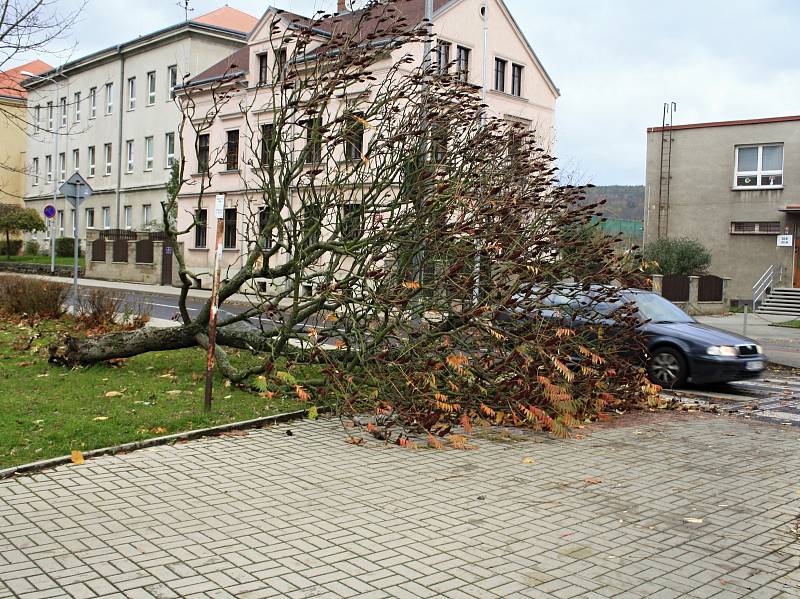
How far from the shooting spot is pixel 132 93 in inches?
2055

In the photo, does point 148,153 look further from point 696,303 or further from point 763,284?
point 763,284

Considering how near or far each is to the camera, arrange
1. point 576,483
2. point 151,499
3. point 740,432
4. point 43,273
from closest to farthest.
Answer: point 151,499
point 576,483
point 740,432
point 43,273

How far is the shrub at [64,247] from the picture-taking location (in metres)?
55.0

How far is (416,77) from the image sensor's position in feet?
34.5

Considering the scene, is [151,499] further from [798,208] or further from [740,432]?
[798,208]

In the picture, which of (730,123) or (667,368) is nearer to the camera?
(667,368)

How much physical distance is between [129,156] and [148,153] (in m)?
2.48

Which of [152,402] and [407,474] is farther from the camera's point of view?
[152,402]

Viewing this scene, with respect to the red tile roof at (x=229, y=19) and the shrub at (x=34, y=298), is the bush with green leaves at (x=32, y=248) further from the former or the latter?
the shrub at (x=34, y=298)

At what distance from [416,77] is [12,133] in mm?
68283

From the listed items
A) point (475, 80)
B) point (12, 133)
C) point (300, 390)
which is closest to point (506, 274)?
point (300, 390)

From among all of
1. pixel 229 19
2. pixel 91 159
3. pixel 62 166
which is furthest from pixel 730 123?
pixel 62 166

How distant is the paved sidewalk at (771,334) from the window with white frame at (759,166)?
880 cm

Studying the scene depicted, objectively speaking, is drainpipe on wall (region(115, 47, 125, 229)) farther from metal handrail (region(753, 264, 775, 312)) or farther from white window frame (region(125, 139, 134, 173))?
metal handrail (region(753, 264, 775, 312))
